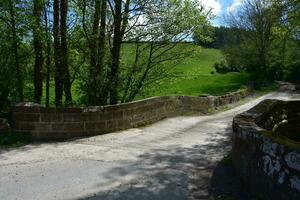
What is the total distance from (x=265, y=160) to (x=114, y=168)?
359cm

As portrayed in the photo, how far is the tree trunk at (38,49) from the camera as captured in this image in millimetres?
14136

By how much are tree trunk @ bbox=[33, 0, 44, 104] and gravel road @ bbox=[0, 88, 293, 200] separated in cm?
366

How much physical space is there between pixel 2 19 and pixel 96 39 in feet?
11.7

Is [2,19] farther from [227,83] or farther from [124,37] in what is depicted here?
[227,83]

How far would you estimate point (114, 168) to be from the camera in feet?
31.1

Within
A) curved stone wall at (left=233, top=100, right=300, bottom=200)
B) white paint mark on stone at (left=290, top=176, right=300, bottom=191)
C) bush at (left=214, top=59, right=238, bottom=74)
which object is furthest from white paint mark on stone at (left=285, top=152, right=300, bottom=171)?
bush at (left=214, top=59, right=238, bottom=74)

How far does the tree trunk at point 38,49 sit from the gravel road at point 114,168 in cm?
366

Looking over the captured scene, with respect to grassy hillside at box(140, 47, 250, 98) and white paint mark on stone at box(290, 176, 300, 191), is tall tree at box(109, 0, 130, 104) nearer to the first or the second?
grassy hillside at box(140, 47, 250, 98)

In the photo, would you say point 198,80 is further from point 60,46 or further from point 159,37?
point 60,46

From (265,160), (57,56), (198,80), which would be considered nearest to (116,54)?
(57,56)

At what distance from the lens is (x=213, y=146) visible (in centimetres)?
1274

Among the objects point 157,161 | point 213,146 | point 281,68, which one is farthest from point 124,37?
point 281,68

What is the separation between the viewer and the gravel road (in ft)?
25.8

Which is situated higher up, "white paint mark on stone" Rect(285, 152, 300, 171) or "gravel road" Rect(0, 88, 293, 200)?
"white paint mark on stone" Rect(285, 152, 300, 171)
